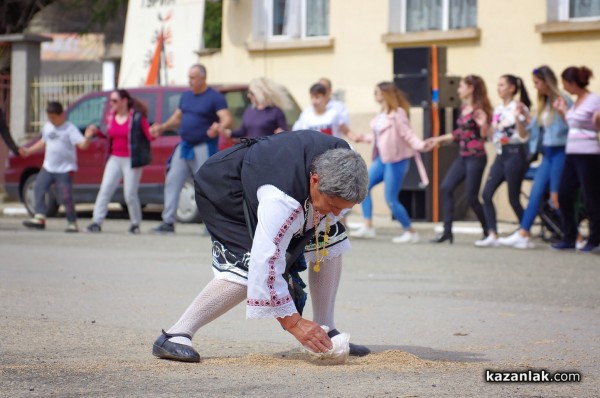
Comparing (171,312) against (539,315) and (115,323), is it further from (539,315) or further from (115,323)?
(539,315)

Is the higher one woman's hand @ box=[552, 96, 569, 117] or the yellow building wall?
the yellow building wall

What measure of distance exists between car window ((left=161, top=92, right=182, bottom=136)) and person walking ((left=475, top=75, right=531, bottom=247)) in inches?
206

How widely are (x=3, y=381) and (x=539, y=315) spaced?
4.16m

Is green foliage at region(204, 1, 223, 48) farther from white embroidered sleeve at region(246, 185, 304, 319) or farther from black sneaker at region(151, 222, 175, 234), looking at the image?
white embroidered sleeve at region(246, 185, 304, 319)

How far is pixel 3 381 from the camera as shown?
5.79m

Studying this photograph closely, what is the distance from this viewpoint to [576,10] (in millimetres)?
18203

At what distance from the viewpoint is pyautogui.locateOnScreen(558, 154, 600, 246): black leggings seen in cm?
1335

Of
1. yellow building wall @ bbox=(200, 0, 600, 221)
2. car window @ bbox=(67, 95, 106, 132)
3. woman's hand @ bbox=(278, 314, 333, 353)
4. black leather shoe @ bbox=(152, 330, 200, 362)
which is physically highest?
yellow building wall @ bbox=(200, 0, 600, 221)

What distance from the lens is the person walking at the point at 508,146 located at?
551 inches

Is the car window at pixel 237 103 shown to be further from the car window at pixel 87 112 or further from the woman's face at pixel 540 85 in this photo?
the woman's face at pixel 540 85

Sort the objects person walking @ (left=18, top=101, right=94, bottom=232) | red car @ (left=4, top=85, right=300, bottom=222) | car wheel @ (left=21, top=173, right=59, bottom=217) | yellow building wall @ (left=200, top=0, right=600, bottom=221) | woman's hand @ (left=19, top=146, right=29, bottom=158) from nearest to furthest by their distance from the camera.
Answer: person walking @ (left=18, top=101, right=94, bottom=232) < woman's hand @ (left=19, top=146, right=29, bottom=158) < red car @ (left=4, top=85, right=300, bottom=222) < yellow building wall @ (left=200, top=0, right=600, bottom=221) < car wheel @ (left=21, top=173, right=59, bottom=217)

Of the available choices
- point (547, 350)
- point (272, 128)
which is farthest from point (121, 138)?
point (547, 350)

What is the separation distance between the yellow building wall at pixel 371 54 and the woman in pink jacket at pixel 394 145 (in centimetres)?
338

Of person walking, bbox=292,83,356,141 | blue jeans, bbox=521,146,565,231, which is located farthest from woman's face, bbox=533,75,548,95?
person walking, bbox=292,83,356,141
